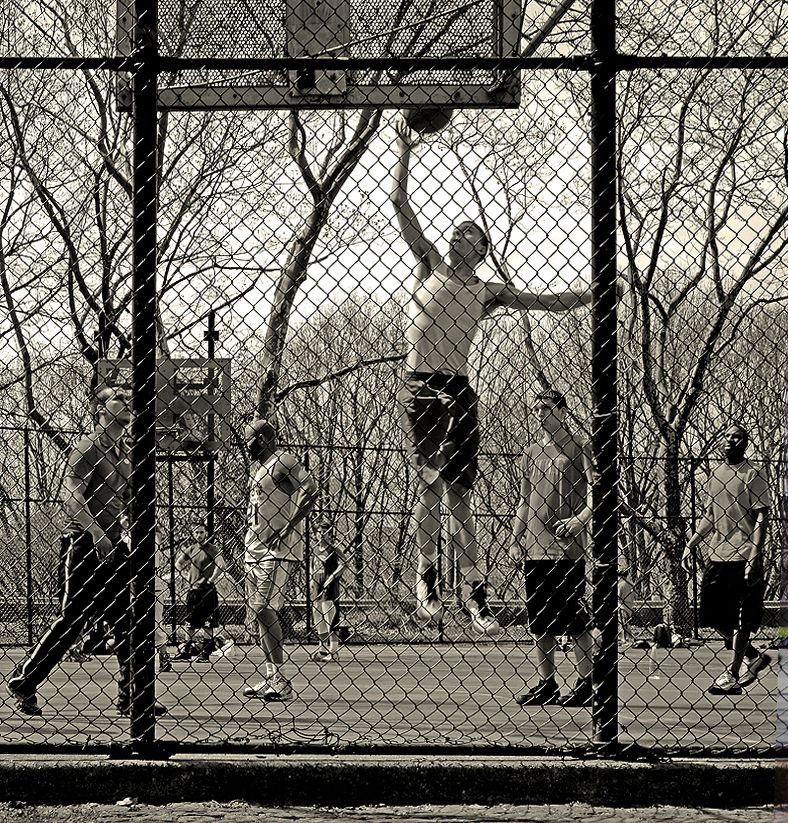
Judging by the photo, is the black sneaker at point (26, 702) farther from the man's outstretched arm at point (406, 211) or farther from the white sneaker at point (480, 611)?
the man's outstretched arm at point (406, 211)

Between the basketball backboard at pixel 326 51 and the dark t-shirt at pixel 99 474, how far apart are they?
2611mm

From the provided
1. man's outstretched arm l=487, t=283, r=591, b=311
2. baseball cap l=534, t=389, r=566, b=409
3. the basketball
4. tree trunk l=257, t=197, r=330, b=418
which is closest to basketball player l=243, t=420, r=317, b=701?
baseball cap l=534, t=389, r=566, b=409

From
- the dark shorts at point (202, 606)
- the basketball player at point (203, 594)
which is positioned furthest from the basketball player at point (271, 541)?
the dark shorts at point (202, 606)

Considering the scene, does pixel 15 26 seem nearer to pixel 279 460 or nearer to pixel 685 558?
pixel 279 460

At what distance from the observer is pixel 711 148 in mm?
14766

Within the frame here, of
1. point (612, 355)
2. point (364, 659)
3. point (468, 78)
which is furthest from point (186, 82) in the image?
point (364, 659)

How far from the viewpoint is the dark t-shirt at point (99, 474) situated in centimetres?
737

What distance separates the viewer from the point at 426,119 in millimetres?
6027

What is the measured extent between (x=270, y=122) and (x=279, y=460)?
692 cm

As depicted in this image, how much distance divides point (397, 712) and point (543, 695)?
100cm

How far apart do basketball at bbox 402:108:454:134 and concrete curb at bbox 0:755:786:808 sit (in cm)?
316

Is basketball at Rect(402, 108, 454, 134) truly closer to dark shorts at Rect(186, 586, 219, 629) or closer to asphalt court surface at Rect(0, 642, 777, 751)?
asphalt court surface at Rect(0, 642, 777, 751)

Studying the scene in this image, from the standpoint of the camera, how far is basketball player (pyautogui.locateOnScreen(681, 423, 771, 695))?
8.78 m

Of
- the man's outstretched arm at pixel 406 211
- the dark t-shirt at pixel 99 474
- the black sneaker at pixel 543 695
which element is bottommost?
the black sneaker at pixel 543 695
